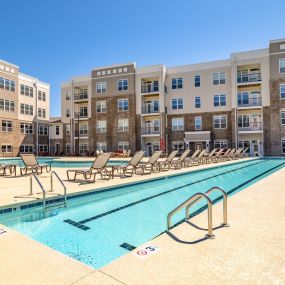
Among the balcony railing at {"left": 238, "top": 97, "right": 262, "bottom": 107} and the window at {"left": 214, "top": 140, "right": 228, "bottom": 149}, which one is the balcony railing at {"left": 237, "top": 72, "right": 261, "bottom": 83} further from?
the window at {"left": 214, "top": 140, "right": 228, "bottom": 149}

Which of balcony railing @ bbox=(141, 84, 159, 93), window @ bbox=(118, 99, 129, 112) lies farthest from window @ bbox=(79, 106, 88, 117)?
balcony railing @ bbox=(141, 84, 159, 93)

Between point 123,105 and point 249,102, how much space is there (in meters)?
16.0

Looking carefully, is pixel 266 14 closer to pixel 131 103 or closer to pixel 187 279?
pixel 187 279

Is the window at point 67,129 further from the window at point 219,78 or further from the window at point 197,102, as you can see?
the window at point 219,78

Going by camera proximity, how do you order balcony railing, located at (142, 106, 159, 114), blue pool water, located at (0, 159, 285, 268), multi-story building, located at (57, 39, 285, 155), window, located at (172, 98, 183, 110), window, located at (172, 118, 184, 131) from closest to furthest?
blue pool water, located at (0, 159, 285, 268), multi-story building, located at (57, 39, 285, 155), balcony railing, located at (142, 106, 159, 114), window, located at (172, 118, 184, 131), window, located at (172, 98, 183, 110)

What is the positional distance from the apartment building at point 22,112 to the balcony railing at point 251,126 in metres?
27.2

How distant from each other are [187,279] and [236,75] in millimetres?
31207

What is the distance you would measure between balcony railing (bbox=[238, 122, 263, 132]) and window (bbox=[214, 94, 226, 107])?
3497 mm

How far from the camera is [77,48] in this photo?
74.3 ft

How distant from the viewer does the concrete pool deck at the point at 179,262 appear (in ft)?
8.17

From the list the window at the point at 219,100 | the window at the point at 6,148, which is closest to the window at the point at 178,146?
the window at the point at 219,100

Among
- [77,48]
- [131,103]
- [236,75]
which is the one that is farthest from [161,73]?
[77,48]

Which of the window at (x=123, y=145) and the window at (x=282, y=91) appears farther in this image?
the window at (x=123, y=145)

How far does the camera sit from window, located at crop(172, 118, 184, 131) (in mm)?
33312
